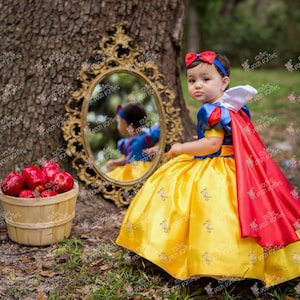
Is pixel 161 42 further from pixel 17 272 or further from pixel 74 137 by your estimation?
pixel 17 272

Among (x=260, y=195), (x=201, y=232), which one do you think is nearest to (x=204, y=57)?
(x=260, y=195)

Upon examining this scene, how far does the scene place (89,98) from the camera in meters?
3.42

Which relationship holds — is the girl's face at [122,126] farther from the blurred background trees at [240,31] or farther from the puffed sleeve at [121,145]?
the blurred background trees at [240,31]

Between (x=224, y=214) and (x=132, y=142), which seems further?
(x=132, y=142)

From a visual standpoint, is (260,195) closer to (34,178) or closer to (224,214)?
(224,214)

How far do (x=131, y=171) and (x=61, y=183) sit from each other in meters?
0.81

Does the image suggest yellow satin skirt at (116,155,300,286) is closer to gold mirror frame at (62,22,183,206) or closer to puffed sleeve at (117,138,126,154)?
gold mirror frame at (62,22,183,206)

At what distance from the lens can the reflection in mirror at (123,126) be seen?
351 cm

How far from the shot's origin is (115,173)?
3.64 meters

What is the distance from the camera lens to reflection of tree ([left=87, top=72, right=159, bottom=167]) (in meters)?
3.49

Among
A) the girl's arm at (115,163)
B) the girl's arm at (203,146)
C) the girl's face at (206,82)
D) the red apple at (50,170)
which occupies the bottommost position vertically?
the girl's arm at (115,163)

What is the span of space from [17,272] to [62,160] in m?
0.99

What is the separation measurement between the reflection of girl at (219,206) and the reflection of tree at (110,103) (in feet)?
2.85

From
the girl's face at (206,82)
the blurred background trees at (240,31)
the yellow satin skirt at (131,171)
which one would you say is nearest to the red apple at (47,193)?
the yellow satin skirt at (131,171)
